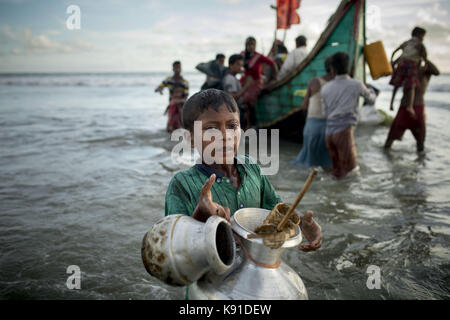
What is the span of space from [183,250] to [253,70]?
6568mm

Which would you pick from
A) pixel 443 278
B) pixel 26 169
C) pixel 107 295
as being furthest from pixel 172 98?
pixel 443 278

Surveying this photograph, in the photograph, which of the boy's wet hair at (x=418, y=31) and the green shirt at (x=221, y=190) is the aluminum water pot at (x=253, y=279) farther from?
the boy's wet hair at (x=418, y=31)

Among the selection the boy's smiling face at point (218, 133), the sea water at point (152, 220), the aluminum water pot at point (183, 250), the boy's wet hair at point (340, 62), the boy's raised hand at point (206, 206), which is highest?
the boy's wet hair at point (340, 62)

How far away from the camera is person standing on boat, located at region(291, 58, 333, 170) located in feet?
15.9

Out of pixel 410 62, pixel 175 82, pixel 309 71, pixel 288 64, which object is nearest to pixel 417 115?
pixel 410 62

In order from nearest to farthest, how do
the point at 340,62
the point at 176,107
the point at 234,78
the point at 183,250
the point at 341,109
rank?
the point at 183,250
the point at 340,62
the point at 341,109
the point at 234,78
the point at 176,107

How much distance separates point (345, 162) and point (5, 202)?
4.64 meters

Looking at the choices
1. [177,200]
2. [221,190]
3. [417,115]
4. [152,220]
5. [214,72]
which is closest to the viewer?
[177,200]

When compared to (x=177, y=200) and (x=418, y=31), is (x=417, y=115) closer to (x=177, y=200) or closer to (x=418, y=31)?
(x=418, y=31)

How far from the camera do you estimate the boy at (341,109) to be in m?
4.21

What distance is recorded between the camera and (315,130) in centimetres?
509

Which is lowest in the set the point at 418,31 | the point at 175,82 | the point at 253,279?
the point at 253,279

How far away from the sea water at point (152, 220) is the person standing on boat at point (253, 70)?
1644 mm

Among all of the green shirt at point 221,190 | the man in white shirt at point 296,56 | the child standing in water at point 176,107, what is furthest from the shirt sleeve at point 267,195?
the child standing in water at point 176,107
